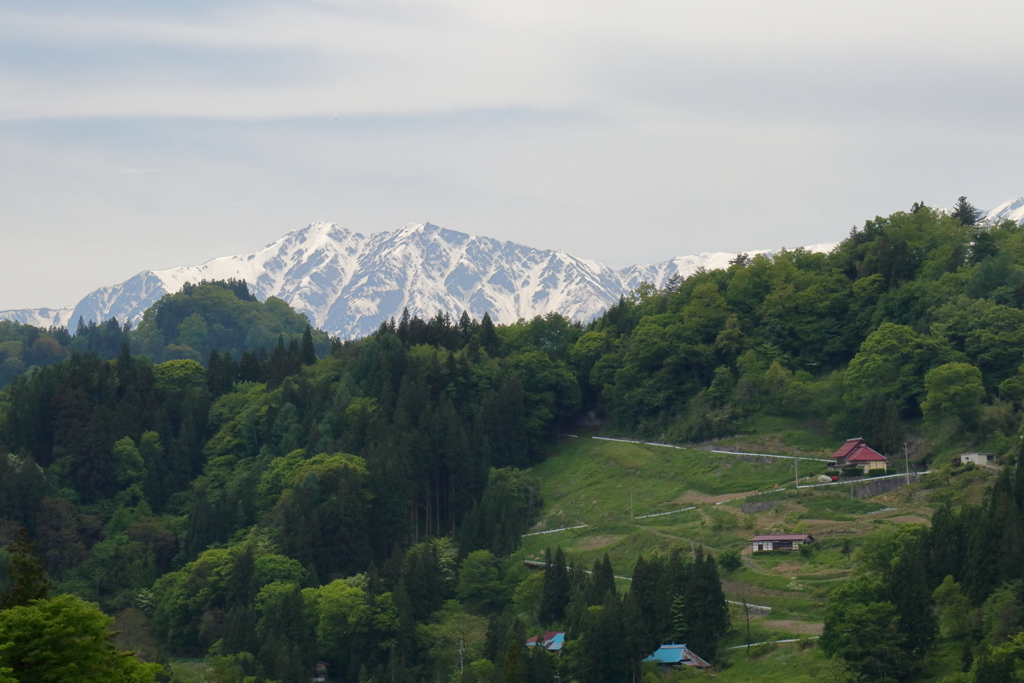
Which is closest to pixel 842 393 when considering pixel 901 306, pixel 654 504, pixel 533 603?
pixel 901 306

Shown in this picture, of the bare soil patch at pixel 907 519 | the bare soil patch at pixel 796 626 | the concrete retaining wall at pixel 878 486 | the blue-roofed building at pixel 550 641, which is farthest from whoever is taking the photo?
the concrete retaining wall at pixel 878 486

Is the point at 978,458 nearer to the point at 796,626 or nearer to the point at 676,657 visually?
the point at 796,626

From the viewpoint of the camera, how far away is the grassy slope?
72.9 metres

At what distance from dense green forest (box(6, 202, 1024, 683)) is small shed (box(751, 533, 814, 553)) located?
5.32 metres

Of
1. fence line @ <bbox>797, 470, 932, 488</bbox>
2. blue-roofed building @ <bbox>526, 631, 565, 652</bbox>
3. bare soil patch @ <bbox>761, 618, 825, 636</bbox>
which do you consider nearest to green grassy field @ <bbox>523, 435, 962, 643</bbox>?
bare soil patch @ <bbox>761, 618, 825, 636</bbox>

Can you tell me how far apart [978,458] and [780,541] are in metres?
14.2

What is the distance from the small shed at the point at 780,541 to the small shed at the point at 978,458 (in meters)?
12.2

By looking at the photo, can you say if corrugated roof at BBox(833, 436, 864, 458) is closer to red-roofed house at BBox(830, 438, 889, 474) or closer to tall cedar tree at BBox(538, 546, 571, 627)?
red-roofed house at BBox(830, 438, 889, 474)

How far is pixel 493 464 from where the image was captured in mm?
Result: 107125

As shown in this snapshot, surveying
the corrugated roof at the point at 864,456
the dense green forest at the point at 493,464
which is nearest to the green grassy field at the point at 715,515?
the dense green forest at the point at 493,464

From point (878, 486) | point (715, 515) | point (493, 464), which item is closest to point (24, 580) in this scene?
point (715, 515)

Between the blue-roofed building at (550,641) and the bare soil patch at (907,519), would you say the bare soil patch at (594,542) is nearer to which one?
the blue-roofed building at (550,641)

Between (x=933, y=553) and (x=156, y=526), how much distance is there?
56275mm

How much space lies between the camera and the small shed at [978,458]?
85062 mm
